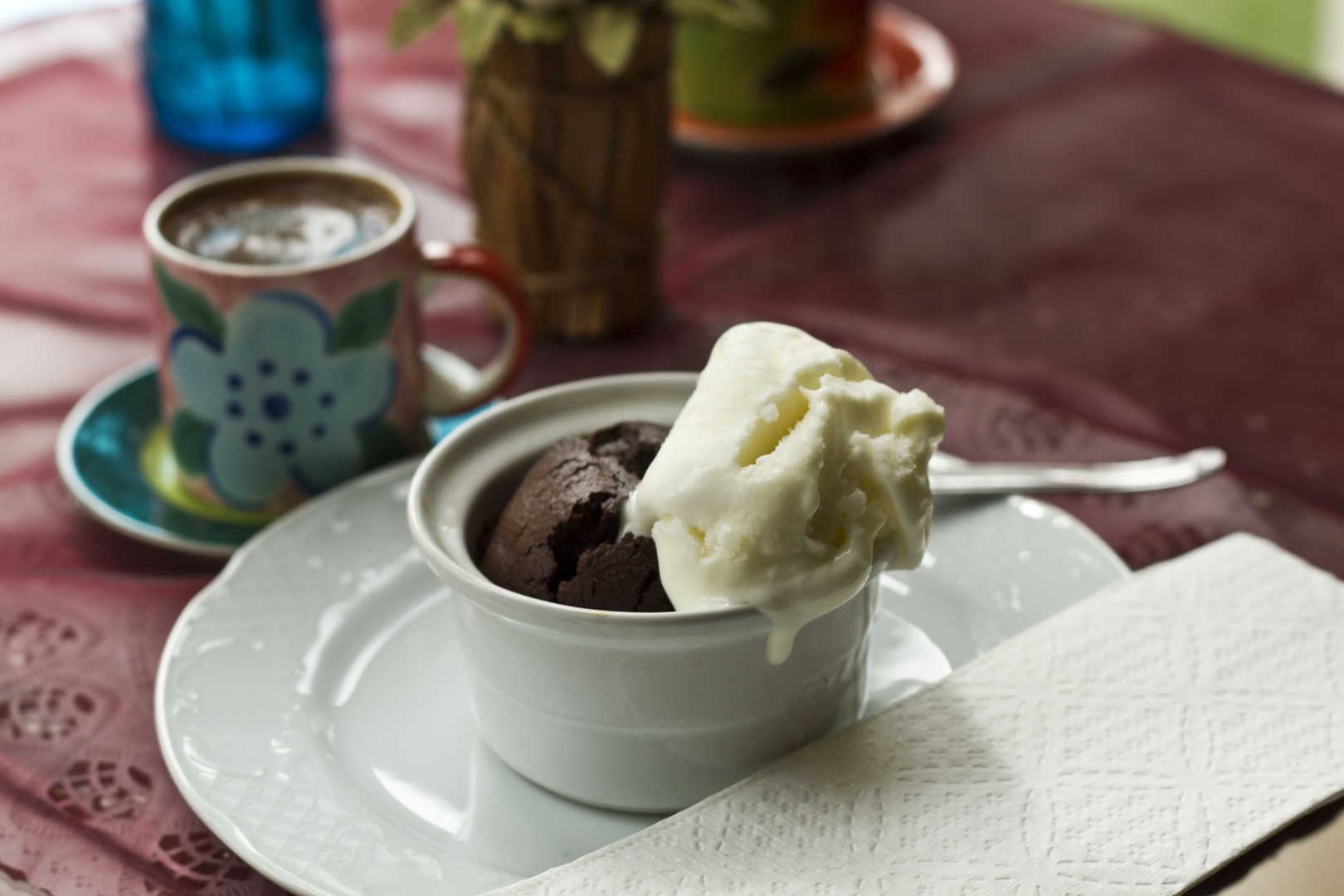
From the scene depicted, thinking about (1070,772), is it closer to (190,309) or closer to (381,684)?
(381,684)

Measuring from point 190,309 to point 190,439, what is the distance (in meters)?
0.10

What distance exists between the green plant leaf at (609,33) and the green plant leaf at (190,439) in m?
0.38

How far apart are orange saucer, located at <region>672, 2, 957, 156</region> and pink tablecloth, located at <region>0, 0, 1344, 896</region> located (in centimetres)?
3

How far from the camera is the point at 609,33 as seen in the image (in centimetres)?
96

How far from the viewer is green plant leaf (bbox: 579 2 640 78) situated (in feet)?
3.11

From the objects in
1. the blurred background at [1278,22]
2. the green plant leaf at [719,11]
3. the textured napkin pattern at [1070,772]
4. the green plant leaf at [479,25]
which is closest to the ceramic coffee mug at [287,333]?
the green plant leaf at [479,25]

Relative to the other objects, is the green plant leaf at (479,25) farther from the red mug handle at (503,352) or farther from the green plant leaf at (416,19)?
the red mug handle at (503,352)

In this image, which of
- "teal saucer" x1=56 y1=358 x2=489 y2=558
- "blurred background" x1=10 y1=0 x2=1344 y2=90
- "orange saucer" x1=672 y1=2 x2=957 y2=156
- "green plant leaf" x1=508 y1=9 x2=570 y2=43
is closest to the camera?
"teal saucer" x1=56 y1=358 x2=489 y2=558

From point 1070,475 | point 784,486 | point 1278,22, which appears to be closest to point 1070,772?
point 784,486

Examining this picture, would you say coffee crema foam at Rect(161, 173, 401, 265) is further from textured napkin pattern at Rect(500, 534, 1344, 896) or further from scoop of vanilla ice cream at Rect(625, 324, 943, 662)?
textured napkin pattern at Rect(500, 534, 1344, 896)

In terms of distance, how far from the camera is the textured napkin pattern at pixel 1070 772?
1.86 ft

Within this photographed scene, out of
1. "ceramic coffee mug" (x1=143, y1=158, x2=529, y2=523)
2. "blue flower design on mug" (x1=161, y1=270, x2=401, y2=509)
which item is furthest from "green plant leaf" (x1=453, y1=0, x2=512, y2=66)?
"blue flower design on mug" (x1=161, y1=270, x2=401, y2=509)

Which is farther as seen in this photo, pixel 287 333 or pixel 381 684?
pixel 287 333

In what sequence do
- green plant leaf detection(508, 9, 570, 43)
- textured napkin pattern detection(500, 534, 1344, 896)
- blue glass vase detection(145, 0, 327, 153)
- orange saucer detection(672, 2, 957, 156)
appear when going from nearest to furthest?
1. textured napkin pattern detection(500, 534, 1344, 896)
2. green plant leaf detection(508, 9, 570, 43)
3. blue glass vase detection(145, 0, 327, 153)
4. orange saucer detection(672, 2, 957, 156)
